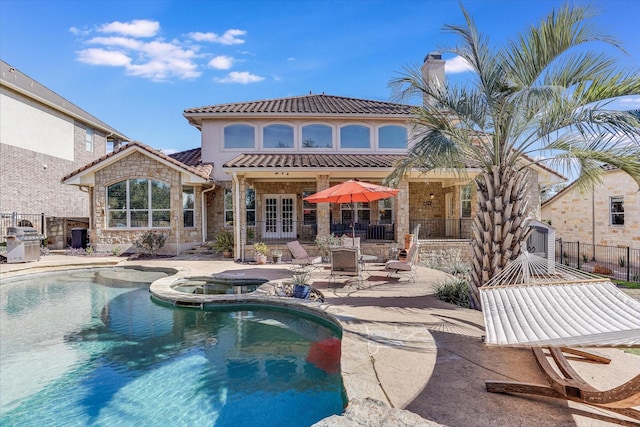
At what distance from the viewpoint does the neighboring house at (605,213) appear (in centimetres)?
1518

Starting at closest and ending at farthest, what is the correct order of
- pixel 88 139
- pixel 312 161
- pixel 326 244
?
pixel 326 244
pixel 312 161
pixel 88 139

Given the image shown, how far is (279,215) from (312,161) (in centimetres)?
518

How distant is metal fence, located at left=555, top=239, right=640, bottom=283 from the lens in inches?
518

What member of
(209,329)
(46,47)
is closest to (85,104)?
(46,47)

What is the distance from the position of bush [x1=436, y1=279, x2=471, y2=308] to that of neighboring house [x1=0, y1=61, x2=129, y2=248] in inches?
849

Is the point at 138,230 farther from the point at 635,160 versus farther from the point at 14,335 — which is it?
the point at 635,160

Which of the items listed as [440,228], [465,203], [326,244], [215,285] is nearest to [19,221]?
[215,285]

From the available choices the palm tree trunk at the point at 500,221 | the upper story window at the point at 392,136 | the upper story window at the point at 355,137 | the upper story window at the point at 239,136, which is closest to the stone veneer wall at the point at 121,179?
the upper story window at the point at 239,136

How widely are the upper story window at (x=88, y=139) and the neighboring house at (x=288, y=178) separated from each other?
1037 cm

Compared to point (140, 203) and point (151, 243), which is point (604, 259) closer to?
point (151, 243)

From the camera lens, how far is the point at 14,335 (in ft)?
23.9

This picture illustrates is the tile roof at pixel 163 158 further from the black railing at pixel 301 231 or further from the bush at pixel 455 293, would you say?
the bush at pixel 455 293

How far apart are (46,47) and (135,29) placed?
7.47 m

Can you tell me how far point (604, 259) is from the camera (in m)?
16.4
